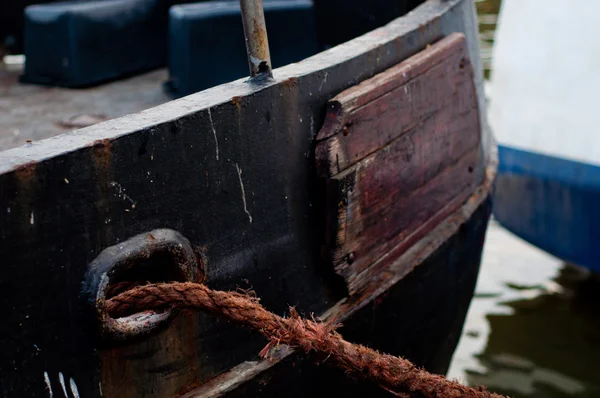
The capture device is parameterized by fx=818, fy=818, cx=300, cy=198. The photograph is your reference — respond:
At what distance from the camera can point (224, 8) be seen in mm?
3410

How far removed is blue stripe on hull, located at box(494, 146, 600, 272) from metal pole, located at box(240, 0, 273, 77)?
3.15 m

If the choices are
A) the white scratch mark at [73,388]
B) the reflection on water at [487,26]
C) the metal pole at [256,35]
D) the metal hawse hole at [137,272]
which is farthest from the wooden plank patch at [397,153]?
the reflection on water at [487,26]

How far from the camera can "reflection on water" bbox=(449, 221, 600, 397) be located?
4.28 m

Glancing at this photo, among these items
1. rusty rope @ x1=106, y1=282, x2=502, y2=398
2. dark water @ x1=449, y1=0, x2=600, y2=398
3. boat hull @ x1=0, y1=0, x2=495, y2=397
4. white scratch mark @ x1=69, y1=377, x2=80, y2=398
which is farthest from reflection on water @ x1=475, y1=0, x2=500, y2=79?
white scratch mark @ x1=69, y1=377, x2=80, y2=398

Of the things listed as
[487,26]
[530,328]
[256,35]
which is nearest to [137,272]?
[256,35]

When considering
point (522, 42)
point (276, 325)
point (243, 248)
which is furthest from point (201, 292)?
point (522, 42)

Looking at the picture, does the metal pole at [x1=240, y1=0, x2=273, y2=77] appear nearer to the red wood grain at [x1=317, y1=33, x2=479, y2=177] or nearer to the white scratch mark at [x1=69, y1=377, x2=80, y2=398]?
the red wood grain at [x1=317, y1=33, x2=479, y2=177]

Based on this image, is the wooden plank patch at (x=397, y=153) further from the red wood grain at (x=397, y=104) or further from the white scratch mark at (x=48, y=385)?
the white scratch mark at (x=48, y=385)

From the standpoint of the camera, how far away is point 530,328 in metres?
4.79

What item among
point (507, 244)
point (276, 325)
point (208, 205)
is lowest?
point (507, 244)

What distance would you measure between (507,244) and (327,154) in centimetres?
393

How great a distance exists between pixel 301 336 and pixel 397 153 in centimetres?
93

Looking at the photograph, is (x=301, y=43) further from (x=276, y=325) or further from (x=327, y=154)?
(x=276, y=325)

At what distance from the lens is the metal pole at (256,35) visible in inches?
79.3
